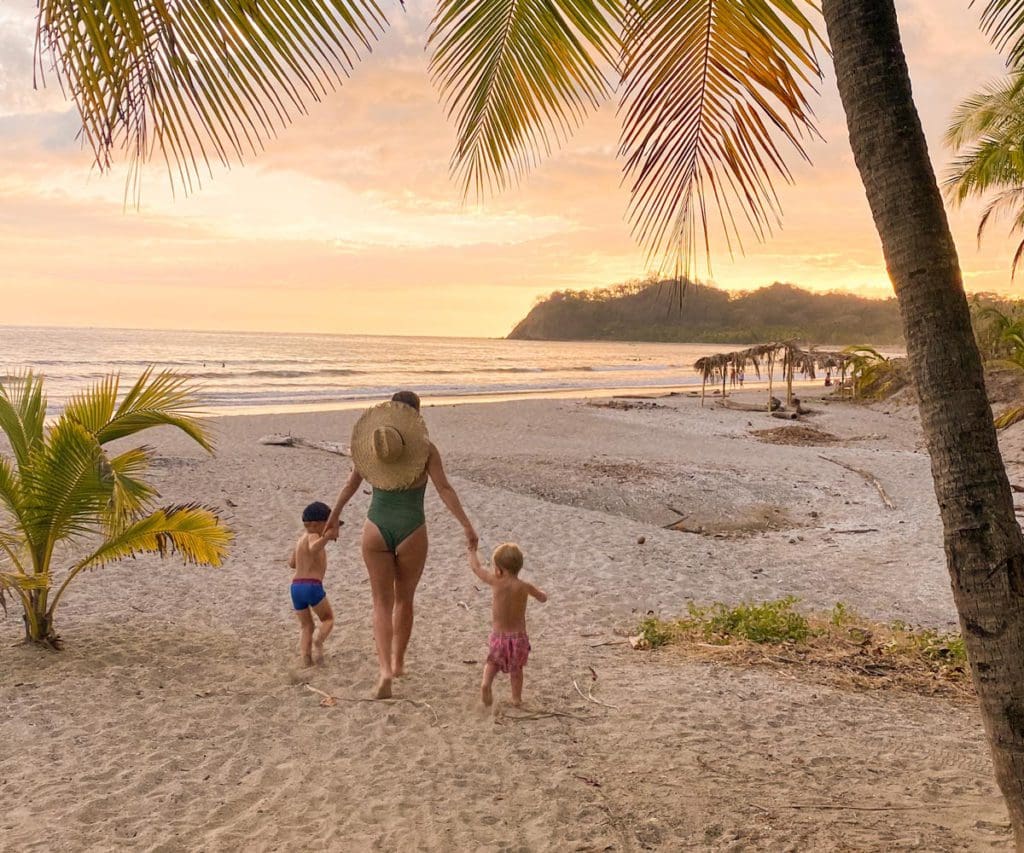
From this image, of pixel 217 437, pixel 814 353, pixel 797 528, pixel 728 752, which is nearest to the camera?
pixel 728 752

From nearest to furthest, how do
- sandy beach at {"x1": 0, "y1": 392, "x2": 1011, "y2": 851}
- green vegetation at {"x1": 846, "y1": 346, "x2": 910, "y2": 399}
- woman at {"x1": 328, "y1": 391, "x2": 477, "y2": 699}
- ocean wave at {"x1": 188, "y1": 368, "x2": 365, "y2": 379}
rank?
sandy beach at {"x1": 0, "y1": 392, "x2": 1011, "y2": 851}, woman at {"x1": 328, "y1": 391, "x2": 477, "y2": 699}, green vegetation at {"x1": 846, "y1": 346, "x2": 910, "y2": 399}, ocean wave at {"x1": 188, "y1": 368, "x2": 365, "y2": 379}

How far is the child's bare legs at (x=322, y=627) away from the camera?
5660 mm

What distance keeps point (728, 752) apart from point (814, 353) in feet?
97.0

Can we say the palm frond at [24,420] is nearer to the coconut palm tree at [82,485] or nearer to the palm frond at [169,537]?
the coconut palm tree at [82,485]

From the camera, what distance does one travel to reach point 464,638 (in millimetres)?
6484

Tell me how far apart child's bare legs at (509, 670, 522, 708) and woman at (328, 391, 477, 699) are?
74cm

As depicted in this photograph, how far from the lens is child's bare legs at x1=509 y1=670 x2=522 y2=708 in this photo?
4.91m

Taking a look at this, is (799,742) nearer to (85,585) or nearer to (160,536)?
(160,536)

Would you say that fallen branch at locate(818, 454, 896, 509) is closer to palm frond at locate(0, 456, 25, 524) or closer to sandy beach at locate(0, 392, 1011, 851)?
sandy beach at locate(0, 392, 1011, 851)

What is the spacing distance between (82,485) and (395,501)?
7.16ft

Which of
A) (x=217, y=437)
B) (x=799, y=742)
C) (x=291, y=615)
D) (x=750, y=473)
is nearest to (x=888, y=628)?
(x=799, y=742)

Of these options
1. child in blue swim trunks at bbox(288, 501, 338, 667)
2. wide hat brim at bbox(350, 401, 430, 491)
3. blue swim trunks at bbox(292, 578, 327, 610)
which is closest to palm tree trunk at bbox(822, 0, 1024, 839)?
wide hat brim at bbox(350, 401, 430, 491)

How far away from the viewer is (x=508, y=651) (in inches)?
190

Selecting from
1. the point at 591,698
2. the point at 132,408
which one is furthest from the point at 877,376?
the point at 132,408
